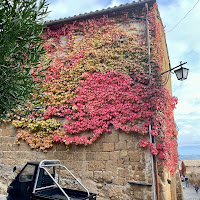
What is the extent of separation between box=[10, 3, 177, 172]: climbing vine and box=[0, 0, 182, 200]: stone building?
0.16 metres

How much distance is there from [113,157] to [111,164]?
21 centimetres

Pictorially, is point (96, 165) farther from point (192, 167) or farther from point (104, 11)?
point (192, 167)

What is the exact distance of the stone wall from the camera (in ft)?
17.4

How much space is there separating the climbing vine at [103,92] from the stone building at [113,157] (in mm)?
158

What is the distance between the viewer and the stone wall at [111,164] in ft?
17.4

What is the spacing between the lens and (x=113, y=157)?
18.7 ft

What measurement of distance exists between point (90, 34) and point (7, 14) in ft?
13.6

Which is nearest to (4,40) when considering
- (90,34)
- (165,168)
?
(90,34)

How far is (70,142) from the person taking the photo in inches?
242

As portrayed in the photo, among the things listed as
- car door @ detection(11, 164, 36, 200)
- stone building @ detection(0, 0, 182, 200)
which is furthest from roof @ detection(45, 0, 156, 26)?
car door @ detection(11, 164, 36, 200)

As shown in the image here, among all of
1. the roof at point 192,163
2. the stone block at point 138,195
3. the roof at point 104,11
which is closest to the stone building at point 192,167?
the roof at point 192,163

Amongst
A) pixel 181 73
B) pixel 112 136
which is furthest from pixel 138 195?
pixel 181 73

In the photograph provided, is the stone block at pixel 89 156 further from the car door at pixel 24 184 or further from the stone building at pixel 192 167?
the stone building at pixel 192 167

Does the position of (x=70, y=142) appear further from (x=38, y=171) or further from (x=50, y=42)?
(x=50, y=42)
